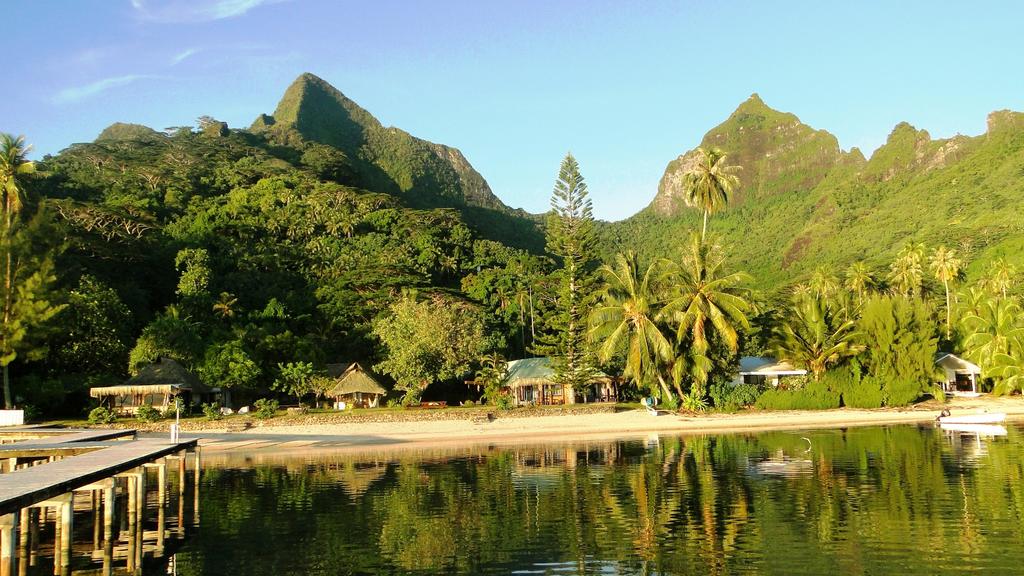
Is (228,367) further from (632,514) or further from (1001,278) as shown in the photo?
(1001,278)

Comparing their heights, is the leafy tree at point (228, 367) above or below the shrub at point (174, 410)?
above

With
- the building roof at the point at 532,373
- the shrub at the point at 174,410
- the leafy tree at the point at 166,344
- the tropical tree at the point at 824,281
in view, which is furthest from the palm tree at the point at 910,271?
the shrub at the point at 174,410

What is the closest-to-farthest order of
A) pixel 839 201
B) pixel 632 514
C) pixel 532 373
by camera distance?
1. pixel 632 514
2. pixel 532 373
3. pixel 839 201

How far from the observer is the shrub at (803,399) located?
38.4 metres

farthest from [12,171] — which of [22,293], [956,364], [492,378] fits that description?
[956,364]

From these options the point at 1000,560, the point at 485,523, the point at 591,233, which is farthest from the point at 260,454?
the point at 1000,560

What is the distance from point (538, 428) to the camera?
114ft

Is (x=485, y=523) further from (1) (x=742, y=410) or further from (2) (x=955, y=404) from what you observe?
(2) (x=955, y=404)

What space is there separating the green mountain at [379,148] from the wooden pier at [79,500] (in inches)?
3778

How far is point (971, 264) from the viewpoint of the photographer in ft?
221

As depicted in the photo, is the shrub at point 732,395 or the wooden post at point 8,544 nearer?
the wooden post at point 8,544

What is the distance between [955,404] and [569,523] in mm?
33523

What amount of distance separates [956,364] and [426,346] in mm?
30933

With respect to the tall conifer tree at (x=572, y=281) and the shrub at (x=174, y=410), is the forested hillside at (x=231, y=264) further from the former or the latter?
the tall conifer tree at (x=572, y=281)
